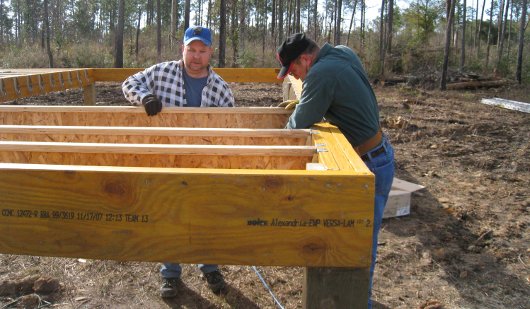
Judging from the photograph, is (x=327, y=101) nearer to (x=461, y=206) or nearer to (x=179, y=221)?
(x=179, y=221)

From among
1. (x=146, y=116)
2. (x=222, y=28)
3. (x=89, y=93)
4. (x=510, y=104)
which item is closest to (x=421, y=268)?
(x=146, y=116)

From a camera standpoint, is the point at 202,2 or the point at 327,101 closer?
the point at 327,101

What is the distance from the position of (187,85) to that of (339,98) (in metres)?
1.46

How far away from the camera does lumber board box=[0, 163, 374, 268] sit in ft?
4.51

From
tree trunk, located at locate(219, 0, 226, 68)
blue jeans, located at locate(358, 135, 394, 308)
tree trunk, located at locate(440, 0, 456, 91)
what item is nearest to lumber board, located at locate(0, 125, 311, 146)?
blue jeans, located at locate(358, 135, 394, 308)

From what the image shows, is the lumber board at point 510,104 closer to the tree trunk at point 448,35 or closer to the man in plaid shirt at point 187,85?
the tree trunk at point 448,35

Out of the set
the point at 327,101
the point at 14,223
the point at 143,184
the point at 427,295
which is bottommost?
the point at 427,295

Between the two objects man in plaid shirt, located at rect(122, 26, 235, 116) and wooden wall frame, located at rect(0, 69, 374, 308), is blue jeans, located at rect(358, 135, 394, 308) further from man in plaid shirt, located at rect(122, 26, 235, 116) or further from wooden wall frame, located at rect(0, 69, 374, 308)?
Result: wooden wall frame, located at rect(0, 69, 374, 308)

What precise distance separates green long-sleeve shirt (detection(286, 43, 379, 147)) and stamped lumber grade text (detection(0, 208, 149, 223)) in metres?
1.36

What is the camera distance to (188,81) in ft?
12.2

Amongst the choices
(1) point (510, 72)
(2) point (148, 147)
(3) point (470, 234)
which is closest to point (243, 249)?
(2) point (148, 147)

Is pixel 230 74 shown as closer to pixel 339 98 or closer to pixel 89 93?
pixel 89 93

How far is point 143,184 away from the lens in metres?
1.39

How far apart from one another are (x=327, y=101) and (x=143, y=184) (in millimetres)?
1562
